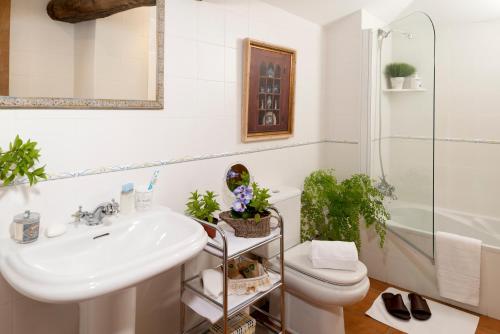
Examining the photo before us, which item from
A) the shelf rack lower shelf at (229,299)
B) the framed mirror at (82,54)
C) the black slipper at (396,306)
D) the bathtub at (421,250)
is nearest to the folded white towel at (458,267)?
the bathtub at (421,250)

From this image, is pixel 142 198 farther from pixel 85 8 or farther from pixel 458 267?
pixel 458 267

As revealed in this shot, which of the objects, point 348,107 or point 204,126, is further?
point 348,107

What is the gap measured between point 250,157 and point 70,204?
3.55 feet

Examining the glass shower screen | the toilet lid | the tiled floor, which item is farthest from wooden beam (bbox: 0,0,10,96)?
the glass shower screen

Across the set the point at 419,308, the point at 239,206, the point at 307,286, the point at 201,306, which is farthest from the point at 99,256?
the point at 419,308

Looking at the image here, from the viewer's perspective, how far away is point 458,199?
9.35ft

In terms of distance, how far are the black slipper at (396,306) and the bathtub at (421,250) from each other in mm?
230

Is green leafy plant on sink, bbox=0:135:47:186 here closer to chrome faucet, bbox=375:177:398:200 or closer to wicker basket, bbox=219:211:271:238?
wicker basket, bbox=219:211:271:238

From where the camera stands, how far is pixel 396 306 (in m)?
2.24

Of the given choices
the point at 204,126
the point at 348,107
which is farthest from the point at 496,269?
the point at 204,126

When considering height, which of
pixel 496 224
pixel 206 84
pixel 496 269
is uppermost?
pixel 206 84

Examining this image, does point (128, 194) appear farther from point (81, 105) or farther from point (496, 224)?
point (496, 224)

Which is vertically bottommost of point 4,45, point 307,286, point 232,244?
point 307,286

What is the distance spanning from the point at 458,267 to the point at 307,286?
1099mm
